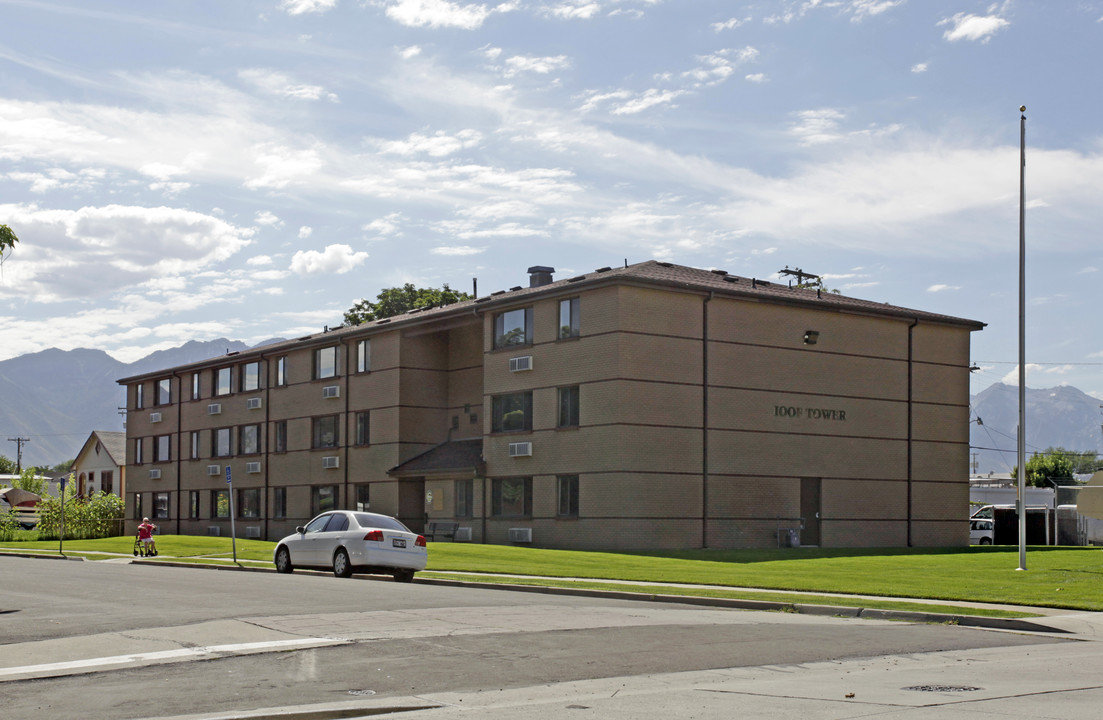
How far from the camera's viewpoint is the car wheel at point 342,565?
2672 cm

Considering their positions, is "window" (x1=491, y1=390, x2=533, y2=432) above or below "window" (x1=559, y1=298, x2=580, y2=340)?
below

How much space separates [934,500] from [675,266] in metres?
13.6

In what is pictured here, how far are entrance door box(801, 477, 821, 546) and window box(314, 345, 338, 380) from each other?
→ 22.0m

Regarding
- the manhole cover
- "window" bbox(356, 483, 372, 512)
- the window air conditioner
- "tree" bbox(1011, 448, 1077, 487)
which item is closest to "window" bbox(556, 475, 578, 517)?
the window air conditioner

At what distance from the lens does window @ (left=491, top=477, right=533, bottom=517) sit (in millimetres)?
43750

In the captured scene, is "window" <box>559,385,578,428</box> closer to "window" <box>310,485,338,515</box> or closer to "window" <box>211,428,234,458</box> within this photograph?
"window" <box>310,485,338,515</box>

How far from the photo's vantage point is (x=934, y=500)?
157 ft

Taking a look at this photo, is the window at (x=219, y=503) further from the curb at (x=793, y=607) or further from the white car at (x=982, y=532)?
the curb at (x=793, y=607)

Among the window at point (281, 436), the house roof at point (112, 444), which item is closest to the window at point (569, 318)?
the window at point (281, 436)

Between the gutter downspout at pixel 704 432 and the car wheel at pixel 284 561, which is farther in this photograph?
the gutter downspout at pixel 704 432

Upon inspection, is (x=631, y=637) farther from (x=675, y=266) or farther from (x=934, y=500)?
(x=934, y=500)

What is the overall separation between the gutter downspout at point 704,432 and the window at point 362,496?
16918 millimetres

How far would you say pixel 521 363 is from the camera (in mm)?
43875

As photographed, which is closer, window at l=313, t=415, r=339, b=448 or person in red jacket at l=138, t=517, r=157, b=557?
person in red jacket at l=138, t=517, r=157, b=557
